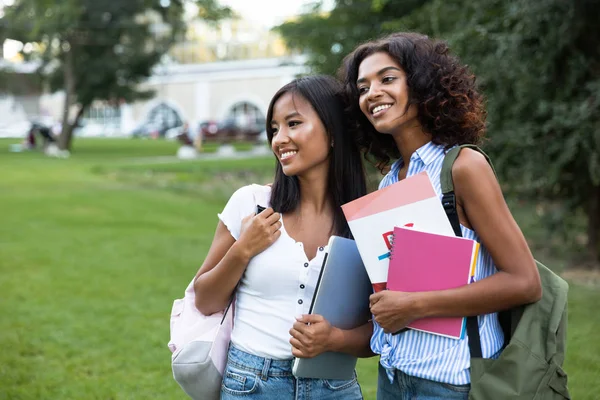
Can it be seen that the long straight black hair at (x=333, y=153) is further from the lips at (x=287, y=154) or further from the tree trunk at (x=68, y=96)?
the tree trunk at (x=68, y=96)

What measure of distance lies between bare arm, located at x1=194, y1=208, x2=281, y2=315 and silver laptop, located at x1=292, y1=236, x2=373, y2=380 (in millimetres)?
207

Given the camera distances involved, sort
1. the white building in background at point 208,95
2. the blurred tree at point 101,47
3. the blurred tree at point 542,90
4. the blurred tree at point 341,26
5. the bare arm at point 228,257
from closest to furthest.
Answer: the bare arm at point 228,257 < the blurred tree at point 542,90 < the blurred tree at point 341,26 < the blurred tree at point 101,47 < the white building in background at point 208,95

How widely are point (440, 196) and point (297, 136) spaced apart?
531mm

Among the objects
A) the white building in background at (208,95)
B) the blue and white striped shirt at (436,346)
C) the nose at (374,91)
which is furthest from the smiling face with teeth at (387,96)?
the white building in background at (208,95)

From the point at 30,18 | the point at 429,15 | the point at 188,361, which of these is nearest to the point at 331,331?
the point at 188,361

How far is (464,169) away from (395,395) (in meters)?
0.68

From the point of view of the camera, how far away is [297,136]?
2.34m

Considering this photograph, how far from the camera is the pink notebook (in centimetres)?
197

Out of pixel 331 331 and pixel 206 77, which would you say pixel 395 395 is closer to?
pixel 331 331

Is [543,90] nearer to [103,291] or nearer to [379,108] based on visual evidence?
[103,291]

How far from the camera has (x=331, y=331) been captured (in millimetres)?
2201

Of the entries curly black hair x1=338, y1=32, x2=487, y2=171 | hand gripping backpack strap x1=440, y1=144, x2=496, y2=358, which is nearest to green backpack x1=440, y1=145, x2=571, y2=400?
hand gripping backpack strap x1=440, y1=144, x2=496, y2=358

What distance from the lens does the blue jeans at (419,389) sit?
1.99 m

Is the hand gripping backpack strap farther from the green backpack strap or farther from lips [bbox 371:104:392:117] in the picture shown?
lips [bbox 371:104:392:117]
